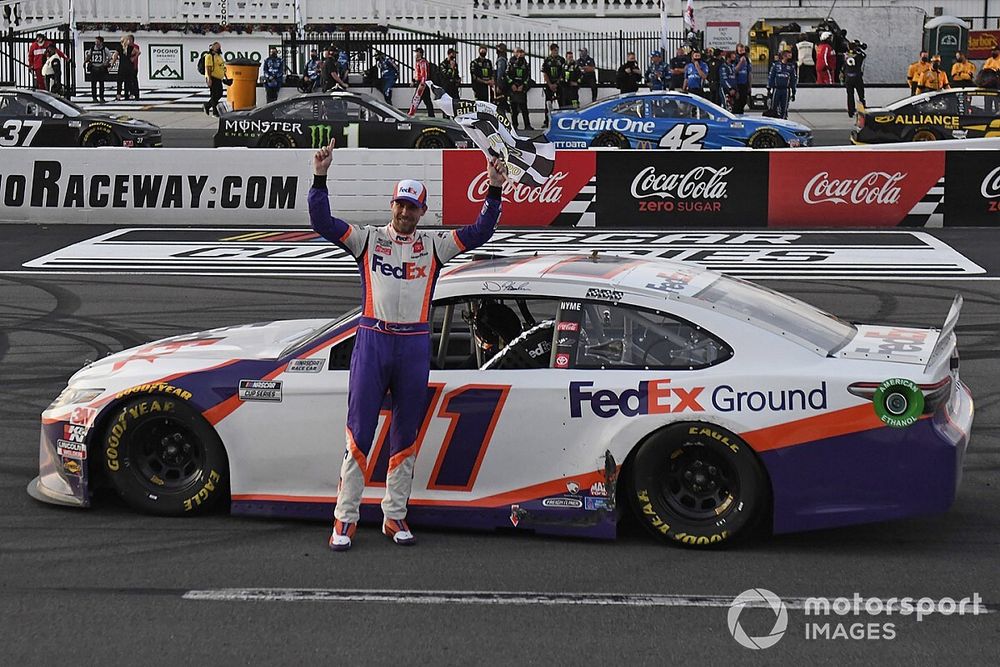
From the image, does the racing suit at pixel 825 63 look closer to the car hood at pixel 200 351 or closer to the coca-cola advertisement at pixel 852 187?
the coca-cola advertisement at pixel 852 187

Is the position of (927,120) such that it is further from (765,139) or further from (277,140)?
(277,140)

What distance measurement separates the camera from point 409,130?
24156 mm

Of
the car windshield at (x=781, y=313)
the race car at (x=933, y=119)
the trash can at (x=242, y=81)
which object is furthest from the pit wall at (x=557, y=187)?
the trash can at (x=242, y=81)

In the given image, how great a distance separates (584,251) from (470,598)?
33.9 feet

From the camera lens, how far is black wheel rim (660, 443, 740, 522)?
6.30 metres

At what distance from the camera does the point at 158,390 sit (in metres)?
6.79

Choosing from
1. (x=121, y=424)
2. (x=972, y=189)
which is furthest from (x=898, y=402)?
(x=972, y=189)

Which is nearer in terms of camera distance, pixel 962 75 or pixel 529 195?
pixel 529 195

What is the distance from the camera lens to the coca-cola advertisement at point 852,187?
1758cm

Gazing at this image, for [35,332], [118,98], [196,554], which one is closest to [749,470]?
[196,554]

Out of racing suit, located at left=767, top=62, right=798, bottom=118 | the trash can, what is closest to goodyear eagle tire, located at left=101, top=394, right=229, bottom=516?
racing suit, located at left=767, top=62, right=798, bottom=118

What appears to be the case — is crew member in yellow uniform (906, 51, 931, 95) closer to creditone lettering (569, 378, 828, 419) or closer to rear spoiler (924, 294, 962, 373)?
rear spoiler (924, 294, 962, 373)

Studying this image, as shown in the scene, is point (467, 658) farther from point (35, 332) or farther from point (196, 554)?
point (35, 332)

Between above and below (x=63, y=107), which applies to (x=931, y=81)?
above
